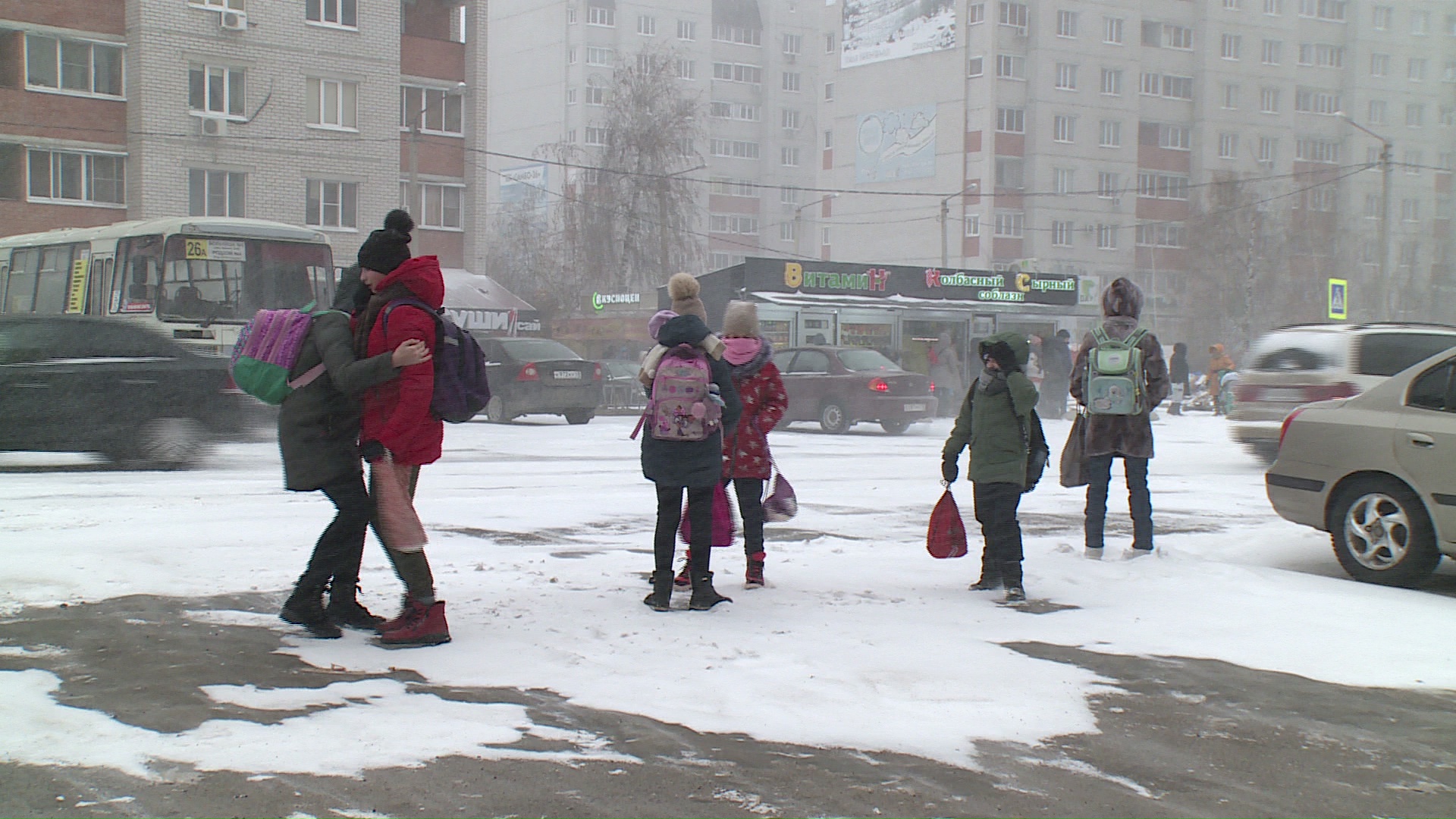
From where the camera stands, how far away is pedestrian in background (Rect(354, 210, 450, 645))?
5.40 m

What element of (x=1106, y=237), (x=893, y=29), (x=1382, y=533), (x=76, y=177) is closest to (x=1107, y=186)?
(x=1106, y=237)

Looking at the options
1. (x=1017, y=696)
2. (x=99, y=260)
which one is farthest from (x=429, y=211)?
(x=1017, y=696)

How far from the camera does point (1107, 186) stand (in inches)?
3017

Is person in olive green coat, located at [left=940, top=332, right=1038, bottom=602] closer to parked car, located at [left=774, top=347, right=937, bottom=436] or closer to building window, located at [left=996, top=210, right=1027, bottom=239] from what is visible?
parked car, located at [left=774, top=347, right=937, bottom=436]

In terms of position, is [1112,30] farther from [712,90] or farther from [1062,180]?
[712,90]

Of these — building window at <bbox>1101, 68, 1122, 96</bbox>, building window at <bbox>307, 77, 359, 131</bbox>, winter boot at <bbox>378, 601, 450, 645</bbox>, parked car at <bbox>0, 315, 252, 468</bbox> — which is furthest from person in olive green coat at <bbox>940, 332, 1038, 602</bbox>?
building window at <bbox>1101, 68, 1122, 96</bbox>

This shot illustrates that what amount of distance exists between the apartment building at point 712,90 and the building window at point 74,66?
61.9 m

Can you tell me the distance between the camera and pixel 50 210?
3525cm

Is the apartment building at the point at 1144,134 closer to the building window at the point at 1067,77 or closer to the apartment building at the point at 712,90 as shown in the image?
the building window at the point at 1067,77

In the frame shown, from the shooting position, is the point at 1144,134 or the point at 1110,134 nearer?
the point at 1110,134

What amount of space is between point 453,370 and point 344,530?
82 centimetres

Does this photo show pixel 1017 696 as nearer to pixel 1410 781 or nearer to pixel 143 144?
pixel 1410 781

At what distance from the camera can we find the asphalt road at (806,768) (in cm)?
369

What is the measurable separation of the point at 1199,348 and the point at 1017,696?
72.0 metres
